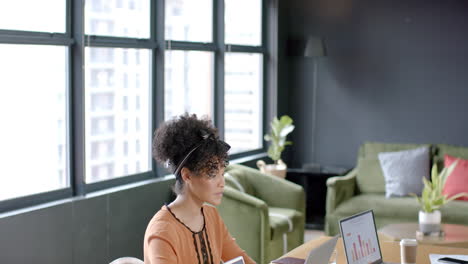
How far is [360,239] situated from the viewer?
2982mm

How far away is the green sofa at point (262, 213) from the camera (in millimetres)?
5395

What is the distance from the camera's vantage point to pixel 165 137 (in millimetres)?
2742

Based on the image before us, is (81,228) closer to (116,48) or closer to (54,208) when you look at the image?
(54,208)

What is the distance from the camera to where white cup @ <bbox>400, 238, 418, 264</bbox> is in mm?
3074

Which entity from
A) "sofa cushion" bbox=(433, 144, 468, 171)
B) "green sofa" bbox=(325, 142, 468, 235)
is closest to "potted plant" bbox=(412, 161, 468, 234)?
"green sofa" bbox=(325, 142, 468, 235)

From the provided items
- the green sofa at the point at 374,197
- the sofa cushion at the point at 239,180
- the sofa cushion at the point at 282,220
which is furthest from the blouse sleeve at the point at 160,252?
the green sofa at the point at 374,197

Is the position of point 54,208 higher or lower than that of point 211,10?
lower

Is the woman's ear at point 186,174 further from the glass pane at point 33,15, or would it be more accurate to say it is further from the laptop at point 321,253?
the glass pane at point 33,15

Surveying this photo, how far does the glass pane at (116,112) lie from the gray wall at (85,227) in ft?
0.71

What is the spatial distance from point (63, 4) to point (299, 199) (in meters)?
2.67

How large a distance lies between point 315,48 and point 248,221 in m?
2.68

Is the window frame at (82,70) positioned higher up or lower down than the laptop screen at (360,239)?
higher up

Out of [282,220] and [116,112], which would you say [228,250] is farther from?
[282,220]

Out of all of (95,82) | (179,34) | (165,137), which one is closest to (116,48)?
(95,82)
